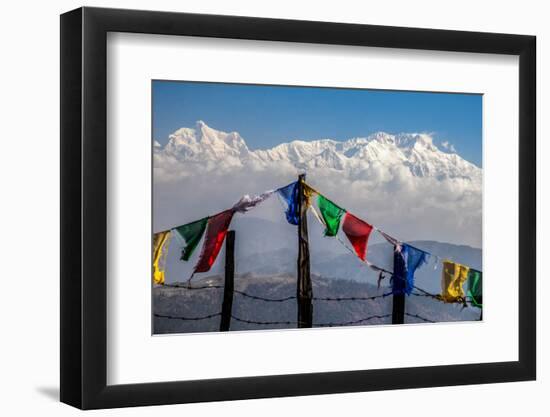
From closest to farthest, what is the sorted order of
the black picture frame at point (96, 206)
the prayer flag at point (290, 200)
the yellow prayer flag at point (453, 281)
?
the black picture frame at point (96, 206)
the prayer flag at point (290, 200)
the yellow prayer flag at point (453, 281)

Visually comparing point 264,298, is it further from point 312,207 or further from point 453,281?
point 453,281

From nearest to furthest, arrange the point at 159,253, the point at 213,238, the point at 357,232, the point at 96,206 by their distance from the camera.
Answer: the point at 96,206, the point at 159,253, the point at 213,238, the point at 357,232

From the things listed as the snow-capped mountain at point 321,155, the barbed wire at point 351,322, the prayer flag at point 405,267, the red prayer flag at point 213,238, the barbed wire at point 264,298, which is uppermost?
the snow-capped mountain at point 321,155

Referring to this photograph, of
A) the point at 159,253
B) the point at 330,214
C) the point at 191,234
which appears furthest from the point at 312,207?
the point at 159,253

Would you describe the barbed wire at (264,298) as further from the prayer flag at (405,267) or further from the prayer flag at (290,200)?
the prayer flag at (405,267)

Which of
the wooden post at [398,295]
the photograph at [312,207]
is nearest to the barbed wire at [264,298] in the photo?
the photograph at [312,207]

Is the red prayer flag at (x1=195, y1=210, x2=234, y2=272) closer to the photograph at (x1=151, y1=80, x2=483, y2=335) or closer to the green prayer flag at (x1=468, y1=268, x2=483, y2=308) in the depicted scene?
the photograph at (x1=151, y1=80, x2=483, y2=335)

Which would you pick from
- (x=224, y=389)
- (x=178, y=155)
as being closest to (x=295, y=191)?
(x=178, y=155)
